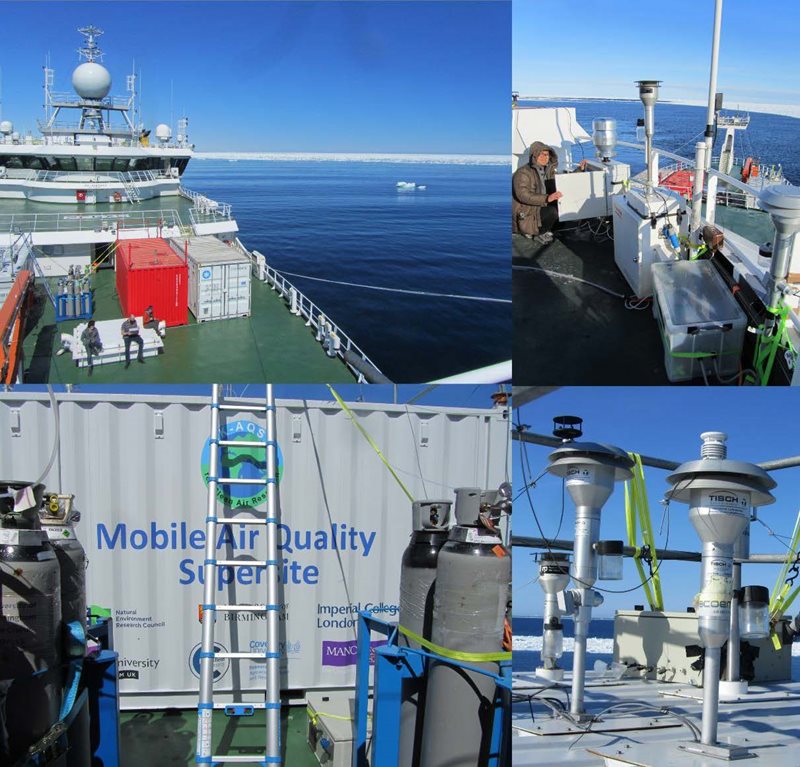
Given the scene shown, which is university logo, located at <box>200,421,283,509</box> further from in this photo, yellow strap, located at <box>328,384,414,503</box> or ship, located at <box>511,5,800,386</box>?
ship, located at <box>511,5,800,386</box>

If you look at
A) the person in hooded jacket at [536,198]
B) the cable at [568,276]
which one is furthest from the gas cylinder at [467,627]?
the person in hooded jacket at [536,198]

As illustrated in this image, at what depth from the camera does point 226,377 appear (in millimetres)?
9508

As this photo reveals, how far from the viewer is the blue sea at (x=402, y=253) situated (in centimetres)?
1359

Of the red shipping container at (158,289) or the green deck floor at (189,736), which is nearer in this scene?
the green deck floor at (189,736)

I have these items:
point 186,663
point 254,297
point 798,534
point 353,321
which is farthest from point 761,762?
point 353,321

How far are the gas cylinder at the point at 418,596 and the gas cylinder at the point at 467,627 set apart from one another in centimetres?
17

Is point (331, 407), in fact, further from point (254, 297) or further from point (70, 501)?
point (254, 297)

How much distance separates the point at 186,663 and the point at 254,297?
24.0 ft

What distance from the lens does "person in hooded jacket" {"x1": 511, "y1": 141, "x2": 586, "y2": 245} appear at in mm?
7062

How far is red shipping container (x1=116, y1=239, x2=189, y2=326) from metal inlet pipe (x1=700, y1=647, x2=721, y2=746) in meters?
8.04

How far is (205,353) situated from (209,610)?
495cm

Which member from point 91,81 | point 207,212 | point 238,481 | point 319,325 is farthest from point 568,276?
point 91,81

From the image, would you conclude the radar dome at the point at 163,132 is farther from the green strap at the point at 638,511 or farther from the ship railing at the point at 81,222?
the green strap at the point at 638,511

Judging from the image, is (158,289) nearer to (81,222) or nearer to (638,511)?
(81,222)
